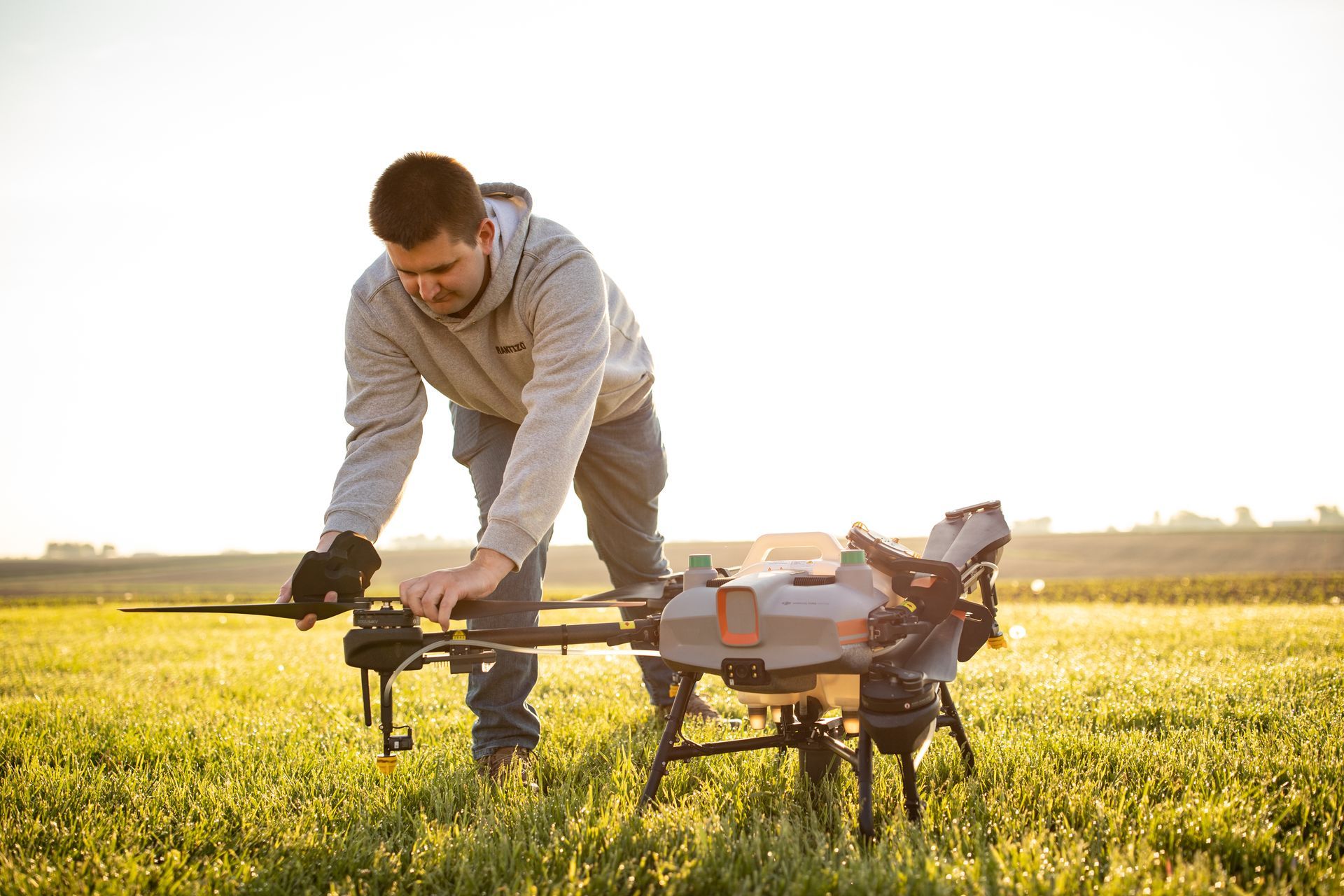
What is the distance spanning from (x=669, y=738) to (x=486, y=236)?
1860mm

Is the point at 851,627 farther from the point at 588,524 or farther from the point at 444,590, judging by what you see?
the point at 588,524

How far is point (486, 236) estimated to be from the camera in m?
3.33

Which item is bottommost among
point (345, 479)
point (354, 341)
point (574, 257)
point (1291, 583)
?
point (1291, 583)

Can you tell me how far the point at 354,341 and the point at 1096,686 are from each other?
428 cm

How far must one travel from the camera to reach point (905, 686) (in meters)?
2.49

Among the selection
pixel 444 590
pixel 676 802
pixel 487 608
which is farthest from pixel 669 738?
pixel 444 590

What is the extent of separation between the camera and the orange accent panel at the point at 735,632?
2.46 meters

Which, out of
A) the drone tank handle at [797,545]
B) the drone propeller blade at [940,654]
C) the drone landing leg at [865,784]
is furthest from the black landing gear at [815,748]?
the drone tank handle at [797,545]

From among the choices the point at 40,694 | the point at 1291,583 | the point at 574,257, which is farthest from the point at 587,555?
the point at 574,257

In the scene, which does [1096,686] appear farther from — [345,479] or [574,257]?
[345,479]

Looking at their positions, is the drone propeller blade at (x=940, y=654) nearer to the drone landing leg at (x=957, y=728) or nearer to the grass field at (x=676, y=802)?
the grass field at (x=676, y=802)

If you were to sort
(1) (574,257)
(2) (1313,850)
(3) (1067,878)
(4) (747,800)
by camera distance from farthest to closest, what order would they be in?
(1) (574,257) < (4) (747,800) < (2) (1313,850) < (3) (1067,878)

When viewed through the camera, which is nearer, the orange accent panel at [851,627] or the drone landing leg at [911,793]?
the orange accent panel at [851,627]

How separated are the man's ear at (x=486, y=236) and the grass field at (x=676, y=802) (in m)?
1.92
